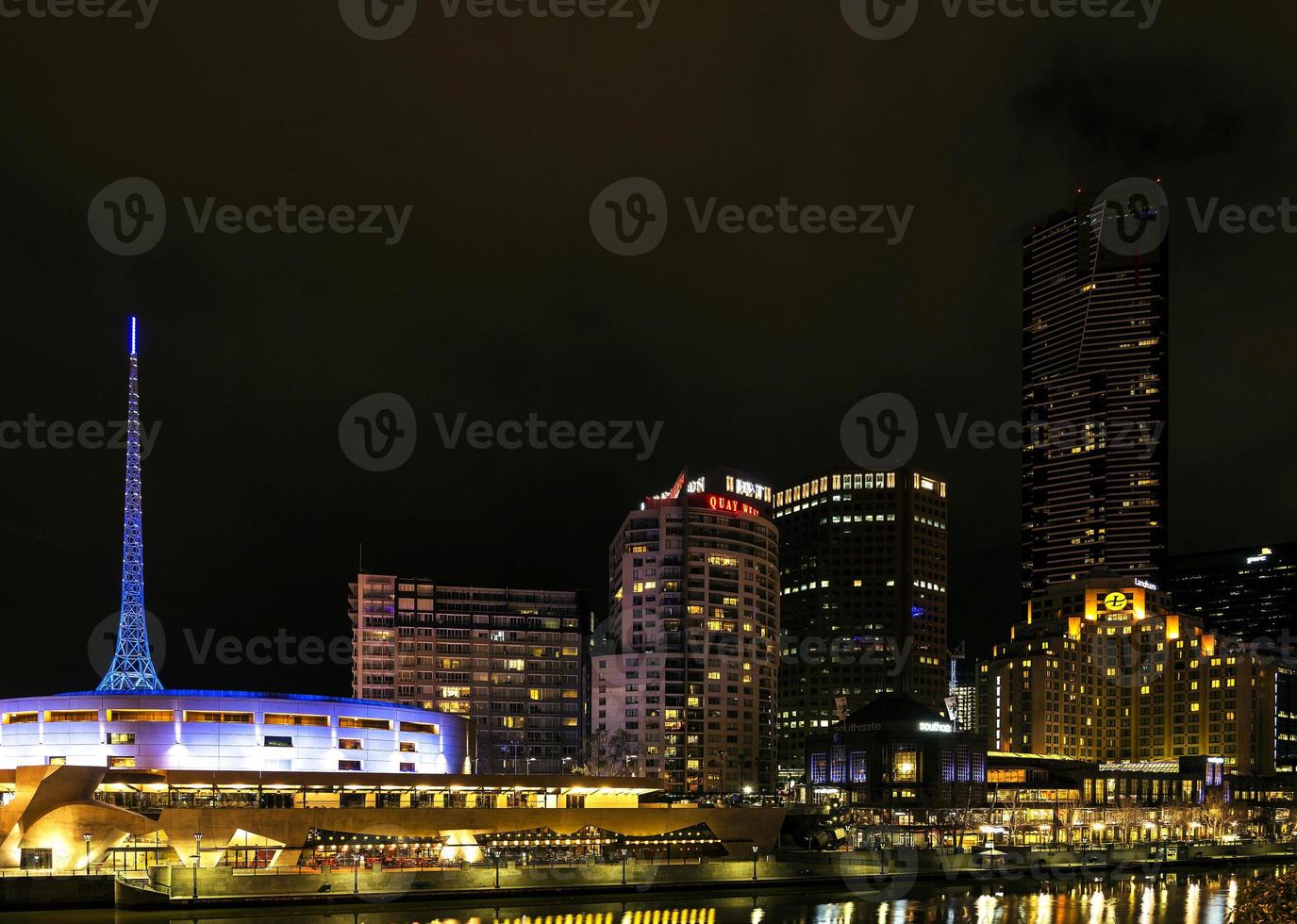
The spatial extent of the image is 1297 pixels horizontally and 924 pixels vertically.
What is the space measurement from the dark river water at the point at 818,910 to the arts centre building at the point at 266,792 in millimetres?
13381

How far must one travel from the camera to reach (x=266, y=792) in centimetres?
11688

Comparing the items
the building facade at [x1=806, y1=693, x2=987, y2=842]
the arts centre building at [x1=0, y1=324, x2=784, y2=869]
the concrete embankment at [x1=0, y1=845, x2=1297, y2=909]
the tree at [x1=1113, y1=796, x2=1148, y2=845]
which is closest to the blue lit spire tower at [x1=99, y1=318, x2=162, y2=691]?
the arts centre building at [x1=0, y1=324, x2=784, y2=869]

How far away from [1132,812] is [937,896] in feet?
297

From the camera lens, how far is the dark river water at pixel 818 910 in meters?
86.1

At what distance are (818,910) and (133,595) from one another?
77.9m

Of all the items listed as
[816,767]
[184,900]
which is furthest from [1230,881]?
[184,900]

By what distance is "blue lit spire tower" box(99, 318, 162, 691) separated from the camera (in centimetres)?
13625

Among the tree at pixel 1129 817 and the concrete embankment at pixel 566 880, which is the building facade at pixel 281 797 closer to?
the concrete embankment at pixel 566 880

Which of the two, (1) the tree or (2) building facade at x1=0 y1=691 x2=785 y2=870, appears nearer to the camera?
(2) building facade at x1=0 y1=691 x2=785 y2=870

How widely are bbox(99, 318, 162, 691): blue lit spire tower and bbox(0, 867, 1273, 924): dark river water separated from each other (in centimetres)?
5454

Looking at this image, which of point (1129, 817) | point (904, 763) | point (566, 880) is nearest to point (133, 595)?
Answer: point (566, 880)

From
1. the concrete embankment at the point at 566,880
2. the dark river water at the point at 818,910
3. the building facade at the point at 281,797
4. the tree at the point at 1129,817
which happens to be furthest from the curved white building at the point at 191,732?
the tree at the point at 1129,817

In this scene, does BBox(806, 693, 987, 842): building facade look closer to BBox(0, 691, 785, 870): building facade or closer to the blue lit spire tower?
BBox(0, 691, 785, 870): building facade

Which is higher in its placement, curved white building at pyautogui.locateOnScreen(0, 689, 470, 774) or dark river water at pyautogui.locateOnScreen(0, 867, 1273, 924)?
curved white building at pyautogui.locateOnScreen(0, 689, 470, 774)
